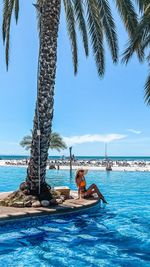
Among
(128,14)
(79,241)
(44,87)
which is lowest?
(79,241)

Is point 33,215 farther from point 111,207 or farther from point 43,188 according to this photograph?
point 111,207

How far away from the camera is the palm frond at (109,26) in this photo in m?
12.7

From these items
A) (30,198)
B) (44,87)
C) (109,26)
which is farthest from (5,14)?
(30,198)

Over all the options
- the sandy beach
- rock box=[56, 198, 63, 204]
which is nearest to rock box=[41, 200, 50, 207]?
rock box=[56, 198, 63, 204]

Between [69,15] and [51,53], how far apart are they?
3.51 meters

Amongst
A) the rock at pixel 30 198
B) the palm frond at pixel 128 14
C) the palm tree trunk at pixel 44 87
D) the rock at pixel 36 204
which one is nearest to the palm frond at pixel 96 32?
the palm frond at pixel 128 14

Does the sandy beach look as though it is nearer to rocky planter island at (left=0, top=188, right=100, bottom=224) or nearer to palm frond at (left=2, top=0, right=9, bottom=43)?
palm frond at (left=2, top=0, right=9, bottom=43)

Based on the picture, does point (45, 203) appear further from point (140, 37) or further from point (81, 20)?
point (81, 20)

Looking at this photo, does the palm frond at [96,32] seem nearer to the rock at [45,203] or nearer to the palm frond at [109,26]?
the palm frond at [109,26]

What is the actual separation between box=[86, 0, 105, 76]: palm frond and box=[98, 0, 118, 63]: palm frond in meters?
0.19

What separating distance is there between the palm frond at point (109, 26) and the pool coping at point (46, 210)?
18.0 feet

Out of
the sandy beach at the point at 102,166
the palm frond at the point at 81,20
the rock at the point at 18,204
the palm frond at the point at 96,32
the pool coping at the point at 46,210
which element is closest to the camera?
the pool coping at the point at 46,210

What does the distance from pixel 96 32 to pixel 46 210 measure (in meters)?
6.90

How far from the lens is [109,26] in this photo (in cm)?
1320
